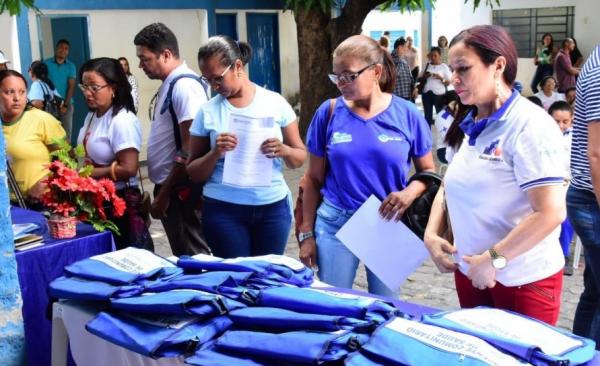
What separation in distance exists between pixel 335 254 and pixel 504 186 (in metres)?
1.06

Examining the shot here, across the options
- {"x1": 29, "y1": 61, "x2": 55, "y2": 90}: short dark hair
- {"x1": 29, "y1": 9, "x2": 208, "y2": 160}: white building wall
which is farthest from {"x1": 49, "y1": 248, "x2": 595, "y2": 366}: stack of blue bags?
{"x1": 29, "y1": 9, "x2": 208, "y2": 160}: white building wall

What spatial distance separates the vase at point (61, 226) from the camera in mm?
3613

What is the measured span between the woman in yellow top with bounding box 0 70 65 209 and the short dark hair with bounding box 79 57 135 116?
62cm

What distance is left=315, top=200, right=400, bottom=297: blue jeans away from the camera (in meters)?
3.40

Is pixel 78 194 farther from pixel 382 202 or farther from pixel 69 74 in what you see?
pixel 69 74

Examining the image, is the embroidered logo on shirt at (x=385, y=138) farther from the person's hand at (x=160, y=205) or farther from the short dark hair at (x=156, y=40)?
the short dark hair at (x=156, y=40)

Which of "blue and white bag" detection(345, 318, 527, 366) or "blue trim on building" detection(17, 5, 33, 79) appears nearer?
"blue and white bag" detection(345, 318, 527, 366)

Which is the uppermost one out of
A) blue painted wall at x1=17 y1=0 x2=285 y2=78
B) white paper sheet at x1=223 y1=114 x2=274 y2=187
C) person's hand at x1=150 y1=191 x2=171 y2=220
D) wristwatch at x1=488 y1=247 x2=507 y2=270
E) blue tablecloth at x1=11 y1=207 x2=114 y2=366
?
blue painted wall at x1=17 y1=0 x2=285 y2=78

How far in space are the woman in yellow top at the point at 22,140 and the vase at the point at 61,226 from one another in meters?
1.10

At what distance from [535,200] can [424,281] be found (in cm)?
333

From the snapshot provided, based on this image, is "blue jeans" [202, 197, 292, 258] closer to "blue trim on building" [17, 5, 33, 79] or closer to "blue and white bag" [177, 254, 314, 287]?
"blue and white bag" [177, 254, 314, 287]

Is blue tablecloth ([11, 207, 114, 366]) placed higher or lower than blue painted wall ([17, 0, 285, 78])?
lower

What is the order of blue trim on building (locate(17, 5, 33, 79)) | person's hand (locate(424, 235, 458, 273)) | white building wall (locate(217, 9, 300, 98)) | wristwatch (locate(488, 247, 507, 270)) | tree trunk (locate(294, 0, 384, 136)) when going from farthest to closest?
white building wall (locate(217, 9, 300, 98)), tree trunk (locate(294, 0, 384, 136)), blue trim on building (locate(17, 5, 33, 79)), person's hand (locate(424, 235, 458, 273)), wristwatch (locate(488, 247, 507, 270))

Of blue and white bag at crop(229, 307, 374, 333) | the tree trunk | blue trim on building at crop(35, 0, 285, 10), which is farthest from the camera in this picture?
the tree trunk
